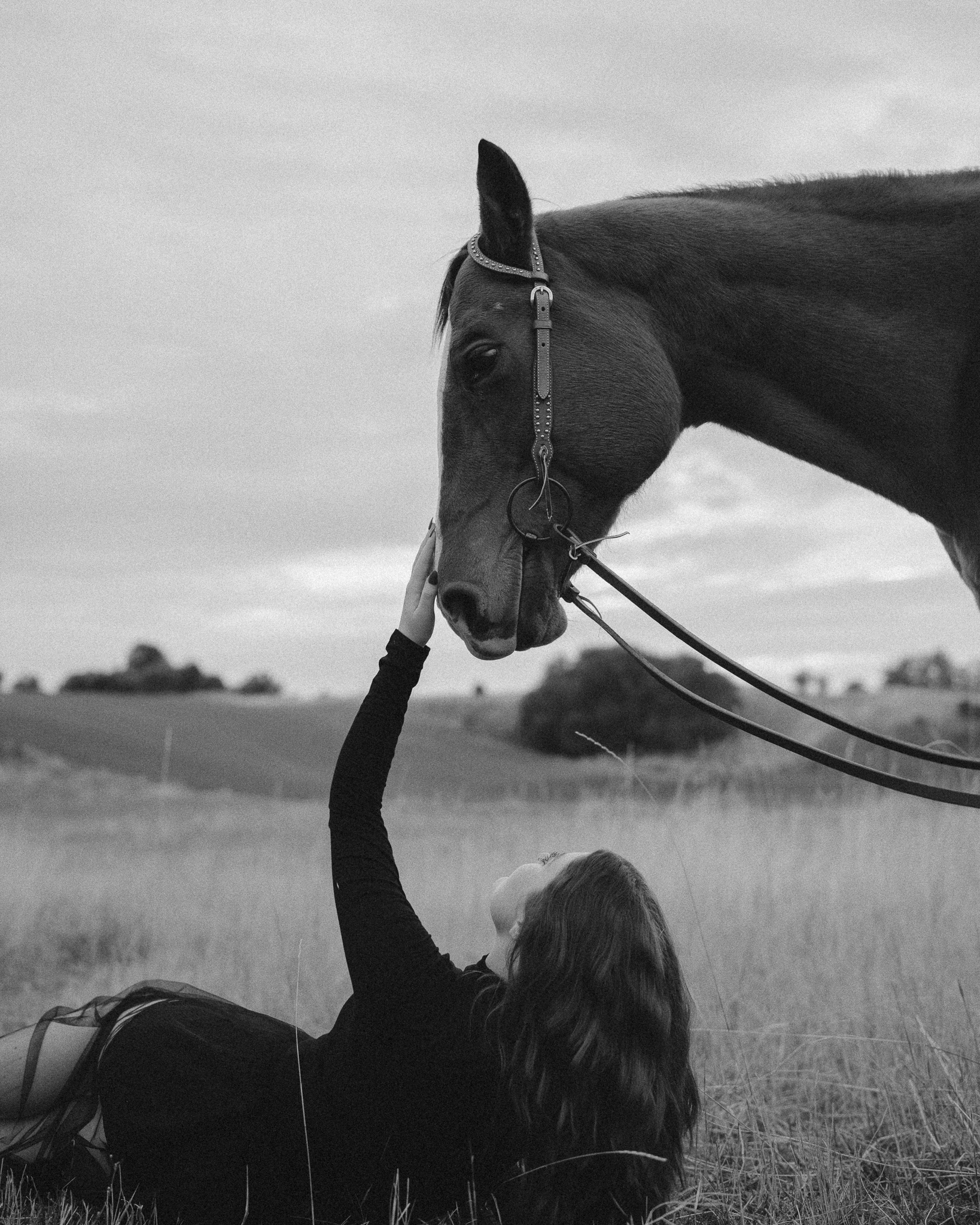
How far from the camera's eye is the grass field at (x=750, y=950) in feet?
9.86

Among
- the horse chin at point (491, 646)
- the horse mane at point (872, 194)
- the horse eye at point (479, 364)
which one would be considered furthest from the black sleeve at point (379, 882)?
the horse mane at point (872, 194)

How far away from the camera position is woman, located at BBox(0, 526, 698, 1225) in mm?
2422

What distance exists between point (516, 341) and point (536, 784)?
23673 mm

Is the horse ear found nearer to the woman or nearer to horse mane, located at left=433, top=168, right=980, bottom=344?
horse mane, located at left=433, top=168, right=980, bottom=344

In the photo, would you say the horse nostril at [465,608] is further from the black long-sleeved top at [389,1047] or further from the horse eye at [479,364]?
the horse eye at [479,364]

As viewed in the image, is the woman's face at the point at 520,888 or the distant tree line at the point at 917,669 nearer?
the woman's face at the point at 520,888

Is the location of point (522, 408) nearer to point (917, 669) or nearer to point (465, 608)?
point (465, 608)

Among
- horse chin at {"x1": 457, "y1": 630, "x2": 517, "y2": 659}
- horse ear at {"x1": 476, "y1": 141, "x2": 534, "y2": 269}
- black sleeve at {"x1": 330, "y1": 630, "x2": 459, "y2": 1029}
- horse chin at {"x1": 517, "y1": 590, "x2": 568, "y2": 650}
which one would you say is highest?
horse ear at {"x1": 476, "y1": 141, "x2": 534, "y2": 269}

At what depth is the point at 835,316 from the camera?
2.59m

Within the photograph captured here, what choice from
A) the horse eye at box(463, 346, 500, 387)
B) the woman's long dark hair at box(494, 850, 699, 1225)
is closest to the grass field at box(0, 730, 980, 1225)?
the woman's long dark hair at box(494, 850, 699, 1225)

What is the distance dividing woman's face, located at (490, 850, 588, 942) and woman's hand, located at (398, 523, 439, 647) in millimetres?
602

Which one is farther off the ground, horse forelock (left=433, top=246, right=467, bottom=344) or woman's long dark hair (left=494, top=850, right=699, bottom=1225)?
horse forelock (left=433, top=246, right=467, bottom=344)

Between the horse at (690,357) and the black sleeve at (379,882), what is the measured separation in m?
0.33

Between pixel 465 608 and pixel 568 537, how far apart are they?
0.29 meters
